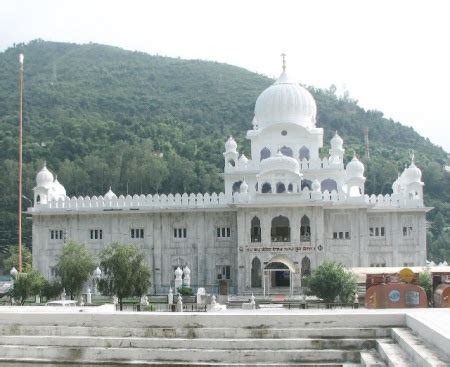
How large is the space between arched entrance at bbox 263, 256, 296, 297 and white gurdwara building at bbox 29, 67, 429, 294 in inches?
2.1

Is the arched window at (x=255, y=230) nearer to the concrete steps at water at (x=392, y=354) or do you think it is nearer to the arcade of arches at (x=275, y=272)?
the arcade of arches at (x=275, y=272)

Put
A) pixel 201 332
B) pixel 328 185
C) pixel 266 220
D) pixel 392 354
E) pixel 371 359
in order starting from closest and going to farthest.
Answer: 1. pixel 392 354
2. pixel 371 359
3. pixel 201 332
4. pixel 266 220
5. pixel 328 185

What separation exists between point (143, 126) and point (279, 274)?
4686 cm

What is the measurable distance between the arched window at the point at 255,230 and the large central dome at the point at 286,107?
628cm

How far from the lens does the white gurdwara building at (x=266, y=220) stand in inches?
1577

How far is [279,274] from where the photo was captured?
41375 millimetres

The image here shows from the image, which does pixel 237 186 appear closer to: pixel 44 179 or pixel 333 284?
pixel 44 179

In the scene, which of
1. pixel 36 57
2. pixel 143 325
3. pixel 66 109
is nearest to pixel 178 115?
pixel 66 109

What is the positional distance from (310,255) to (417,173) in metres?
7.54

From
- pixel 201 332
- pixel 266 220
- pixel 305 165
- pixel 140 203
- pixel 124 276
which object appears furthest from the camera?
pixel 305 165

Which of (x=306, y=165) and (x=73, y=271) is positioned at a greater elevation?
(x=306, y=165)

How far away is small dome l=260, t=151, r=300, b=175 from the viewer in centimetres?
4047

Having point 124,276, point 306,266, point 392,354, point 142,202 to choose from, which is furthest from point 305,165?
point 392,354

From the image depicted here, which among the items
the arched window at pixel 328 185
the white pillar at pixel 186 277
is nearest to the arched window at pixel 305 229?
the arched window at pixel 328 185
